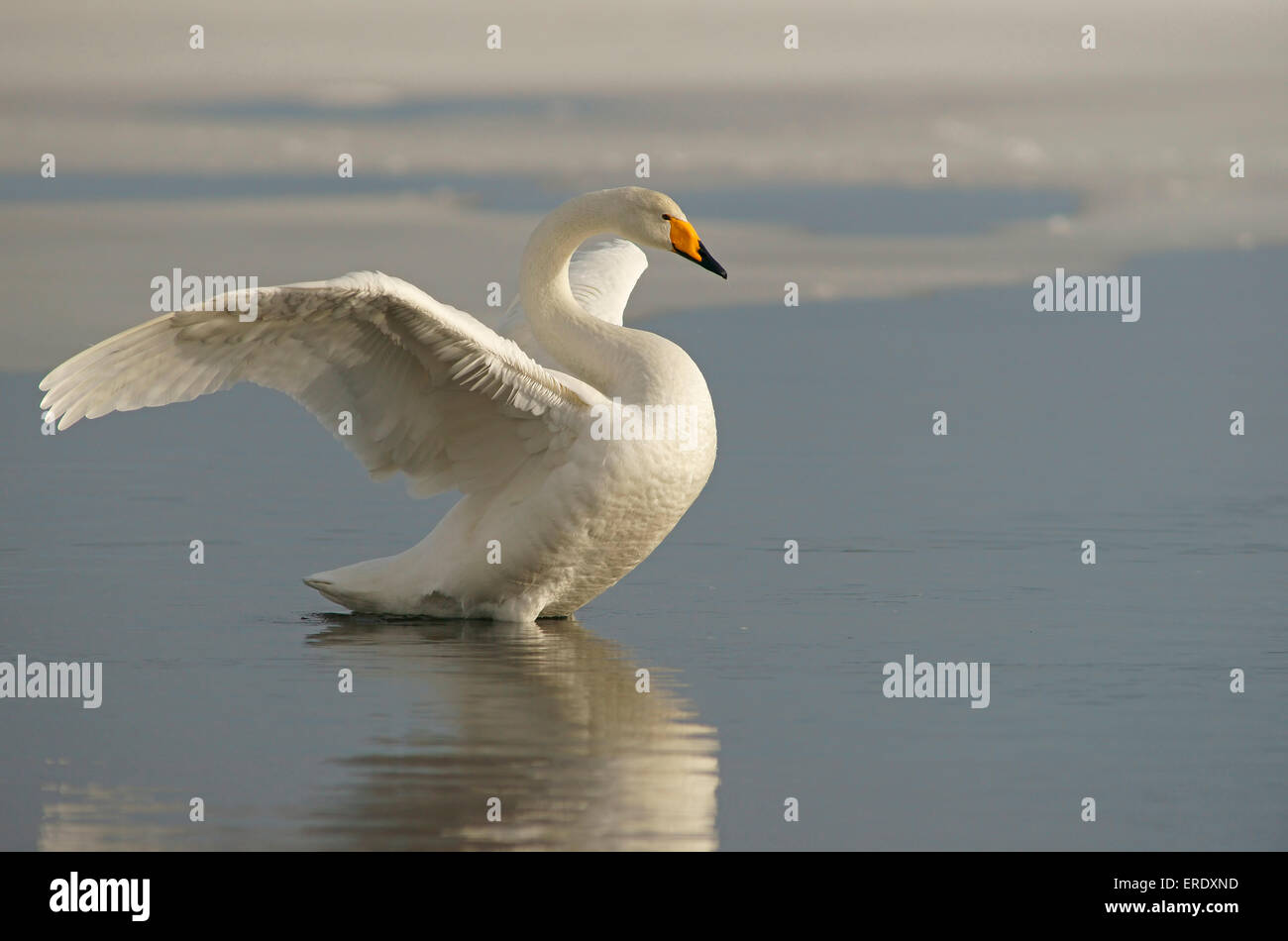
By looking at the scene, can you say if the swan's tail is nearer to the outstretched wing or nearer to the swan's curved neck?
the outstretched wing

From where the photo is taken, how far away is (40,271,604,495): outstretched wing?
10.5m

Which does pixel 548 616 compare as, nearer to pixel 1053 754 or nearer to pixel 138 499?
pixel 1053 754

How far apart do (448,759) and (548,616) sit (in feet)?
14.8

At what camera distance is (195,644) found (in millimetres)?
11547

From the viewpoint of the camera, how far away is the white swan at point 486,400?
1076 centimetres

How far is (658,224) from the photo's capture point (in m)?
12.8

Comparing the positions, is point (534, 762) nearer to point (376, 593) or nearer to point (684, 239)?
point (376, 593)

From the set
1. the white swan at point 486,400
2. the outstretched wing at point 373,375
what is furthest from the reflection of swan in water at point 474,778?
the outstretched wing at point 373,375

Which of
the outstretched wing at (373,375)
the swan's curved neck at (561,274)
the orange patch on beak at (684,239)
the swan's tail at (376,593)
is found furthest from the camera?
the orange patch on beak at (684,239)

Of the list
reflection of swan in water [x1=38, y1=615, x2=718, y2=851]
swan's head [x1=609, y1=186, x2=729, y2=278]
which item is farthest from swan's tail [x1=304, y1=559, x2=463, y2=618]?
swan's head [x1=609, y1=186, x2=729, y2=278]

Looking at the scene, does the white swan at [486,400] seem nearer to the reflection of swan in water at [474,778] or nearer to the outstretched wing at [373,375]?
the outstretched wing at [373,375]

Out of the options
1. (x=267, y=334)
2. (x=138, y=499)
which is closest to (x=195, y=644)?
(x=267, y=334)

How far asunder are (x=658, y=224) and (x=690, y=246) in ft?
0.90

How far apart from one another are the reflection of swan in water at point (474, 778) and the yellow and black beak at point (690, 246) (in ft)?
10.3
